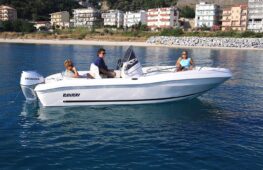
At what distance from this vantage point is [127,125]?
11375 mm

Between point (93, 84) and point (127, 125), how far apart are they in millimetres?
2187

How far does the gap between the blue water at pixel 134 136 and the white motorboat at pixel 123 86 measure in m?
0.36

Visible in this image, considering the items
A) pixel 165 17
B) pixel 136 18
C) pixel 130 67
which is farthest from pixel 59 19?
pixel 130 67

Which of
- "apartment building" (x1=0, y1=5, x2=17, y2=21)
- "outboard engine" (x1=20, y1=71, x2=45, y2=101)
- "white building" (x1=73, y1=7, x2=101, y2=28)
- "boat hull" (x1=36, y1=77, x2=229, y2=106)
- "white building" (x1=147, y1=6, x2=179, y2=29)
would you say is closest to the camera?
"boat hull" (x1=36, y1=77, x2=229, y2=106)

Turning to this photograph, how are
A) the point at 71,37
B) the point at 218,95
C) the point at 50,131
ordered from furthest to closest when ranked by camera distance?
the point at 71,37
the point at 218,95
the point at 50,131

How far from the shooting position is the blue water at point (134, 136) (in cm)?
845

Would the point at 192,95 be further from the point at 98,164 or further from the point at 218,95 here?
the point at 98,164

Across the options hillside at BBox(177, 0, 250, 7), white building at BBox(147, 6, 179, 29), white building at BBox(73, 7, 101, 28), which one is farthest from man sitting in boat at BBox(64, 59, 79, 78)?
hillside at BBox(177, 0, 250, 7)

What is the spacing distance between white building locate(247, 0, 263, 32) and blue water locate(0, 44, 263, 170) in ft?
340

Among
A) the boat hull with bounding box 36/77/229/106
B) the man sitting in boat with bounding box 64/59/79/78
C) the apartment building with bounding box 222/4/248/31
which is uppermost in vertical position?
the apartment building with bounding box 222/4/248/31

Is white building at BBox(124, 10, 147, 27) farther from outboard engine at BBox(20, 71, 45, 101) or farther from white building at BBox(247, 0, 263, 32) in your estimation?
outboard engine at BBox(20, 71, 45, 101)

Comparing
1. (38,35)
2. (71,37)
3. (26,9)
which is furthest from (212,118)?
(26,9)

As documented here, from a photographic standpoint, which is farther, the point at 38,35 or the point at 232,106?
the point at 38,35

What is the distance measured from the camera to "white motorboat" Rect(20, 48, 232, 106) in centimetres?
1250
